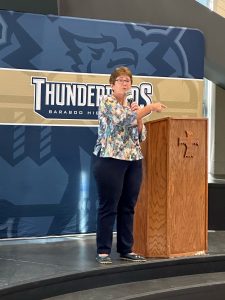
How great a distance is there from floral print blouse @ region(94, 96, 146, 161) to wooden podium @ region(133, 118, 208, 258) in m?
0.25

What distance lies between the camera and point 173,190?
3.11 metres

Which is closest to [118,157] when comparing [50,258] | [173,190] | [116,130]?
[116,130]

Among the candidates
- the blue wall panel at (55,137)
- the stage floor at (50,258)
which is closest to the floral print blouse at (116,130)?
the stage floor at (50,258)

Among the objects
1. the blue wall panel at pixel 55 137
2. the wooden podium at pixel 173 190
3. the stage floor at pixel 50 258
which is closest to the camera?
the stage floor at pixel 50 258

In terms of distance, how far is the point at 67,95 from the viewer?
370 centimetres

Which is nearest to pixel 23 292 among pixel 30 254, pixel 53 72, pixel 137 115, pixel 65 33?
pixel 30 254

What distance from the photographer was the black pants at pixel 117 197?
114 inches

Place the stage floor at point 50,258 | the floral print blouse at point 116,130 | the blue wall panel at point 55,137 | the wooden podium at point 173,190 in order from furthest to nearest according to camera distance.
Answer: the blue wall panel at point 55,137 < the wooden podium at point 173,190 < the floral print blouse at point 116,130 < the stage floor at point 50,258

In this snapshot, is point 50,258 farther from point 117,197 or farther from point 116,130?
point 116,130

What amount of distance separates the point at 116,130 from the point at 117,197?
41 cm

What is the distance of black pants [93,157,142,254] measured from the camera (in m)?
→ 2.89

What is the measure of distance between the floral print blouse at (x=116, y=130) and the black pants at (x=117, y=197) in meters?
0.05

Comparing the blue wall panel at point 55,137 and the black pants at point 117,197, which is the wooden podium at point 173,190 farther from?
the blue wall panel at point 55,137

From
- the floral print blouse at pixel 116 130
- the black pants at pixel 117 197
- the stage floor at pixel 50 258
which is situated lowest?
the stage floor at pixel 50 258
